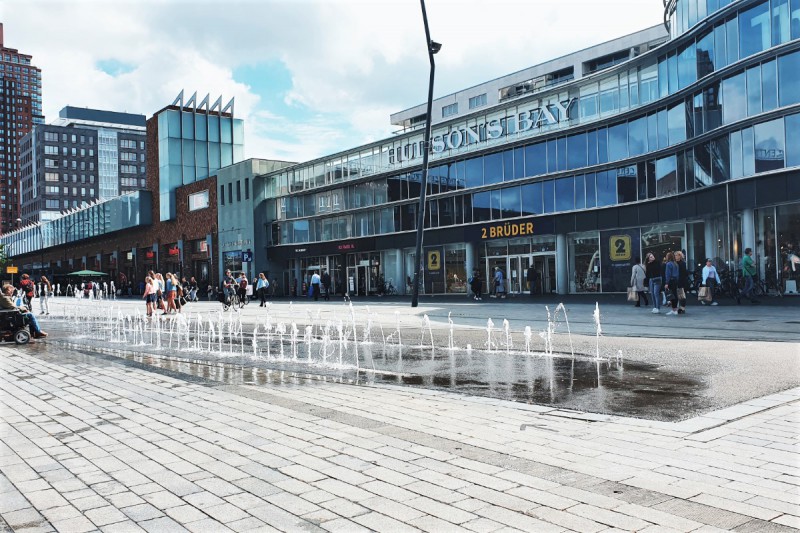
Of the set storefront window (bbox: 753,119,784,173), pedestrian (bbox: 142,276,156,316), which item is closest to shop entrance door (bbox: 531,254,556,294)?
storefront window (bbox: 753,119,784,173)

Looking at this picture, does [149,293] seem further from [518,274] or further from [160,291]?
[518,274]

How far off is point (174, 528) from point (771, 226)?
26849 millimetres

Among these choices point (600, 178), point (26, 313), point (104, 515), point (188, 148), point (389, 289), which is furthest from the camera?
point (188, 148)

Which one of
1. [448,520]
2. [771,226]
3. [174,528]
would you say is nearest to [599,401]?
[448,520]

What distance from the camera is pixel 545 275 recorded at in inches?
1437

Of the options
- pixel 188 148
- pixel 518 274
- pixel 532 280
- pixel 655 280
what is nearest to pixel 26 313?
pixel 655 280

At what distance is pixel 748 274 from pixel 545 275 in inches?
→ 565

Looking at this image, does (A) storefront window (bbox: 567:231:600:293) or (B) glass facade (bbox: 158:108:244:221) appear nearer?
(A) storefront window (bbox: 567:231:600:293)

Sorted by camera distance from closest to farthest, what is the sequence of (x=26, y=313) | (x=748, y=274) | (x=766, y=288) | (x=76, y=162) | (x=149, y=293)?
(x=26, y=313), (x=748, y=274), (x=766, y=288), (x=149, y=293), (x=76, y=162)

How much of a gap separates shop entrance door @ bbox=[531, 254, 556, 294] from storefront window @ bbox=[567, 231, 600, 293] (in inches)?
44.1

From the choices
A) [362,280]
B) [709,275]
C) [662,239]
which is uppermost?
[662,239]

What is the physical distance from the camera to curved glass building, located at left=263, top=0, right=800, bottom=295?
25.2 metres

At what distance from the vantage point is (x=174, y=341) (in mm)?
16047

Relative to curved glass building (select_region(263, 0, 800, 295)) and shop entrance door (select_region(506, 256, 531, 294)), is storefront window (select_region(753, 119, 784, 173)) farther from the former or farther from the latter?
shop entrance door (select_region(506, 256, 531, 294))
